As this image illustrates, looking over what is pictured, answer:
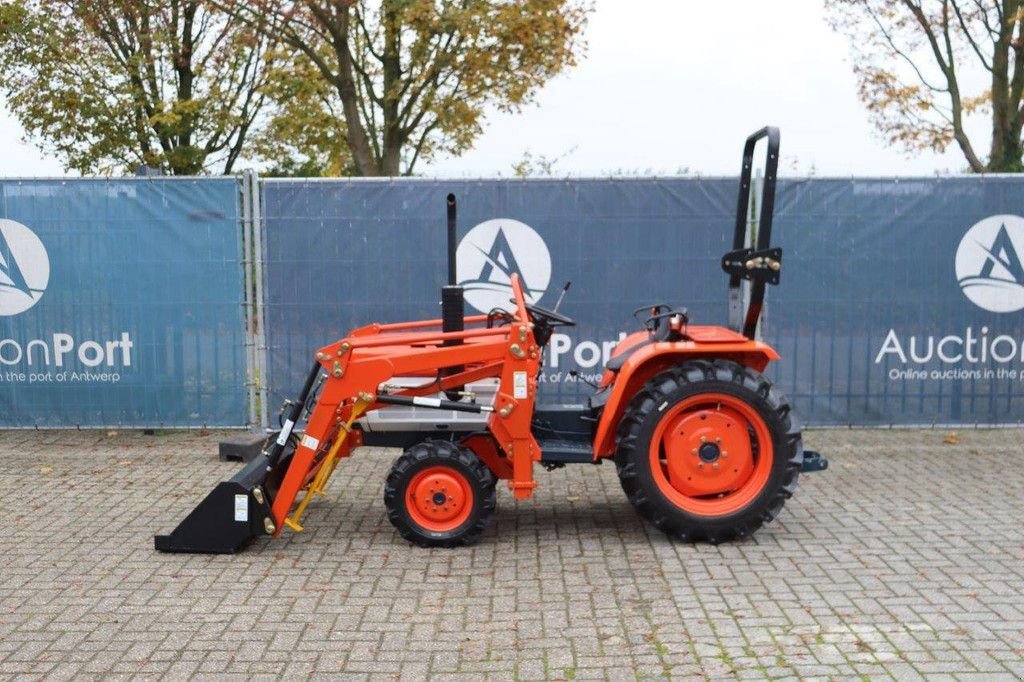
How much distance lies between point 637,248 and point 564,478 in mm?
Result: 2407

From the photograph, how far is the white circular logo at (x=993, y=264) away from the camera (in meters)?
9.85

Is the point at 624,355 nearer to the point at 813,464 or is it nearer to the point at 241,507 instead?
the point at 813,464

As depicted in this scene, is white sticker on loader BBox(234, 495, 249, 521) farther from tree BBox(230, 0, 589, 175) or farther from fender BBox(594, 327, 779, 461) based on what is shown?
tree BBox(230, 0, 589, 175)

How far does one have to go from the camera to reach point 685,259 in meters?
9.88

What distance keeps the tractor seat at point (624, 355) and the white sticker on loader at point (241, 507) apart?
2354 millimetres

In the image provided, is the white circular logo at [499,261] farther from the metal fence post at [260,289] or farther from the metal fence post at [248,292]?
the metal fence post at [248,292]

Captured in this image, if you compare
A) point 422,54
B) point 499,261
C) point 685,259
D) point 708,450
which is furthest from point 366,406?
point 422,54

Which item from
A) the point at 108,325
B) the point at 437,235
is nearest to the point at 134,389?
the point at 108,325

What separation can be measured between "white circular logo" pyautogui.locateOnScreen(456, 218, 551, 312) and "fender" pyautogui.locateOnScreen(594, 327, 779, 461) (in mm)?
3183

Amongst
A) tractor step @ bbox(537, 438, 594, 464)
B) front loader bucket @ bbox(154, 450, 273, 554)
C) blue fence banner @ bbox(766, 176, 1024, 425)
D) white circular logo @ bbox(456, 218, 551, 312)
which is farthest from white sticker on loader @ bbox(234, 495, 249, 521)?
blue fence banner @ bbox(766, 176, 1024, 425)

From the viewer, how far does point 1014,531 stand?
271 inches

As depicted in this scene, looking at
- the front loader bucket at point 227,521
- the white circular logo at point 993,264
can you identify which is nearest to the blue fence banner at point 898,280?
the white circular logo at point 993,264

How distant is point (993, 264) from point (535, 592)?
613 cm

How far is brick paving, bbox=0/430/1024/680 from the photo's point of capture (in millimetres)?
4871
